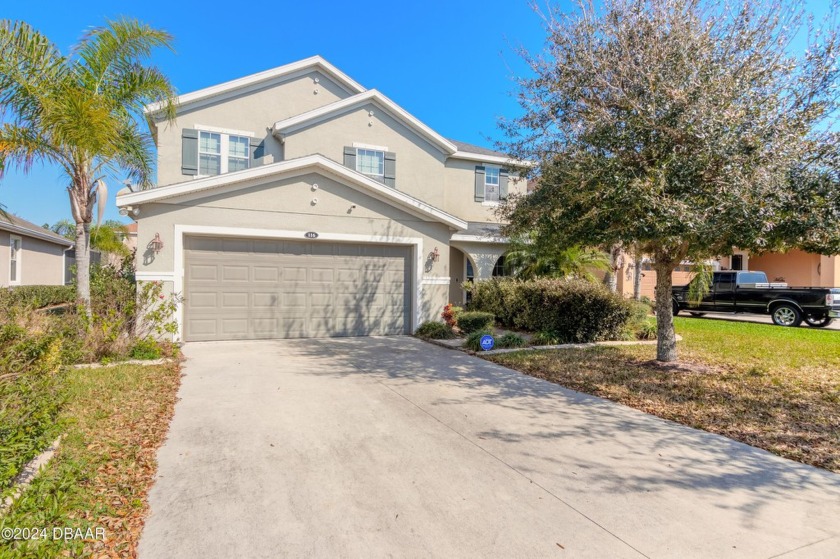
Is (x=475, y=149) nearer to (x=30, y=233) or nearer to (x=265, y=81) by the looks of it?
(x=265, y=81)

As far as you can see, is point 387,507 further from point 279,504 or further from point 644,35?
point 644,35

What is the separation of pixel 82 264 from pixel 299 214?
440 cm

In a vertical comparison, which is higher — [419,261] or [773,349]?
[419,261]

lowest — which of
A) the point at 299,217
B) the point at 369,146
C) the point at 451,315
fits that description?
the point at 451,315

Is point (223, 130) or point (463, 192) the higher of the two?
point (223, 130)

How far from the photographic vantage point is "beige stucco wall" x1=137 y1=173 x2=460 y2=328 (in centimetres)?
981

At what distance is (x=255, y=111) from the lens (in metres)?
14.2

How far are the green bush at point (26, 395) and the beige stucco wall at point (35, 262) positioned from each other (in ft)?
45.9

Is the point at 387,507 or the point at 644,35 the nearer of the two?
the point at 387,507

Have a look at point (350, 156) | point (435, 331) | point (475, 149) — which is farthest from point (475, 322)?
point (475, 149)

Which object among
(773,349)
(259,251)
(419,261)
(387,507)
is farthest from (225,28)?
(773,349)

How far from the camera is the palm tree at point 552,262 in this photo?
45.2 ft

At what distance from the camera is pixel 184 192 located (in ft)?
32.2

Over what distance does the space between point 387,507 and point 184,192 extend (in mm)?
8818
